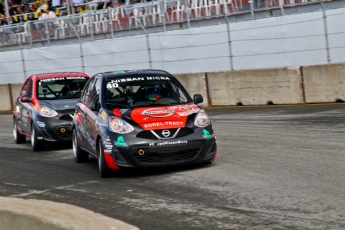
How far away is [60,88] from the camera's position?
14727 mm

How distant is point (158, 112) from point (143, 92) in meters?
0.80

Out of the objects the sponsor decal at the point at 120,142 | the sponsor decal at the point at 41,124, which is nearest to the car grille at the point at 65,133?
the sponsor decal at the point at 41,124

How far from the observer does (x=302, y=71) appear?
751 inches

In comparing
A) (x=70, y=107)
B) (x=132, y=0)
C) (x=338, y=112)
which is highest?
(x=132, y=0)

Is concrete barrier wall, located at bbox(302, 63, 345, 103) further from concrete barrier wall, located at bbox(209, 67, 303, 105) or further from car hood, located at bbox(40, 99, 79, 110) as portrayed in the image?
car hood, located at bbox(40, 99, 79, 110)

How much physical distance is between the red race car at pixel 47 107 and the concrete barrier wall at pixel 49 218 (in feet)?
25.5

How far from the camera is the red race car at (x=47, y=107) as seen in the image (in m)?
13.8

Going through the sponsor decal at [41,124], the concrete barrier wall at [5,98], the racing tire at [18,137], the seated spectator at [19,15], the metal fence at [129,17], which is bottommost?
the concrete barrier wall at [5,98]

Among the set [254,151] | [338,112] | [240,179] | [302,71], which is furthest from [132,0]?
[240,179]

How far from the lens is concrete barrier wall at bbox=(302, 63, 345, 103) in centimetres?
1825

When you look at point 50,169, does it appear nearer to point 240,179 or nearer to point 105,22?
point 240,179

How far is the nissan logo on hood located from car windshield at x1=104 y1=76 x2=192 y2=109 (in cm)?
41

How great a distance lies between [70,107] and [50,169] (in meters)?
2.70

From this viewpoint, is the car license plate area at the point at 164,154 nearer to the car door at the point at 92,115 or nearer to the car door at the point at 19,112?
the car door at the point at 92,115
